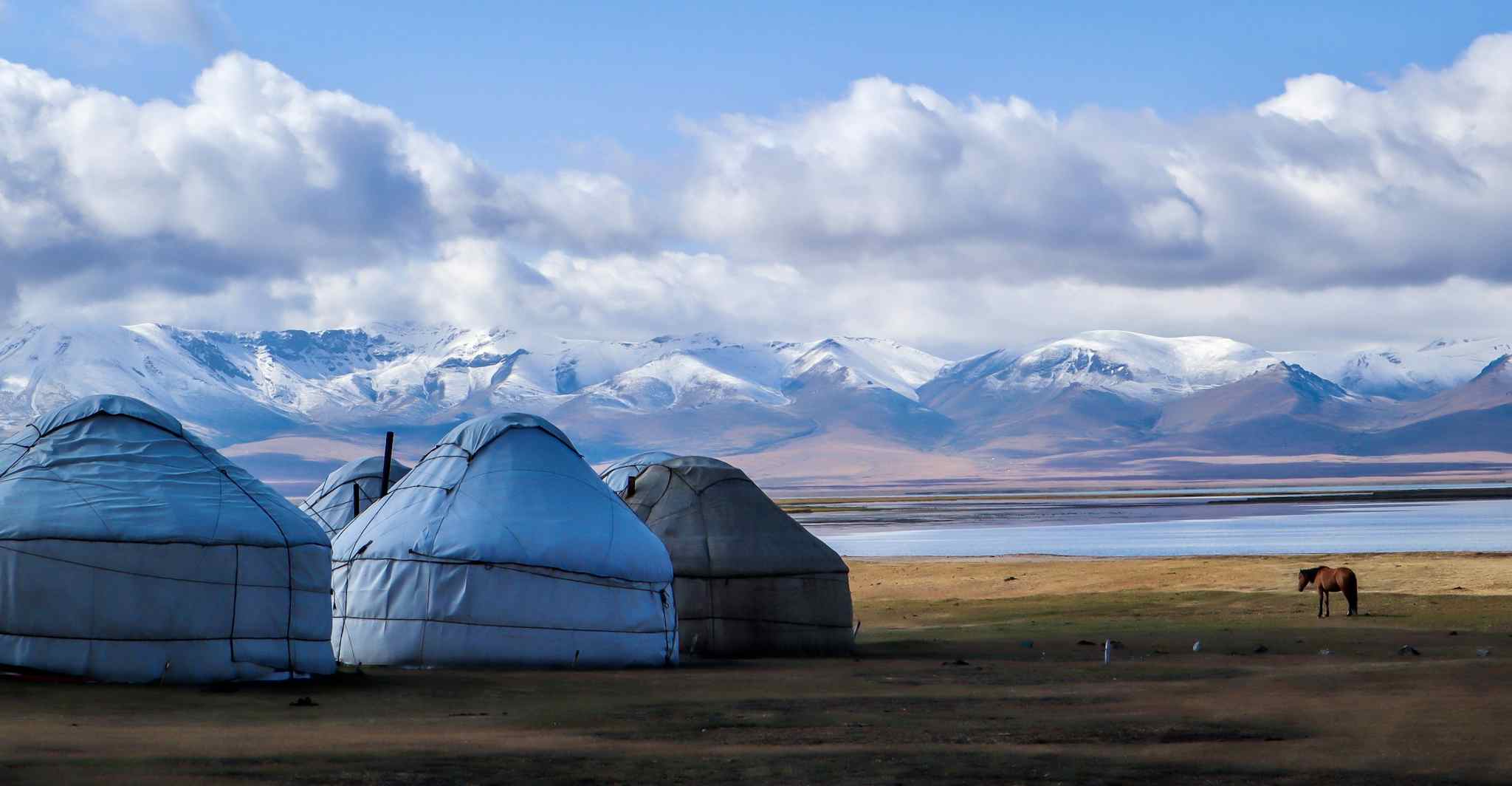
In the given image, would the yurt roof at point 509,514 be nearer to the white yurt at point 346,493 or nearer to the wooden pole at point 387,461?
the wooden pole at point 387,461

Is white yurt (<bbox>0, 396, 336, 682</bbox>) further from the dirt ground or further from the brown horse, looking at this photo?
the brown horse

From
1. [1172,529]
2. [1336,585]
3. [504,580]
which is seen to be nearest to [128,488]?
[504,580]

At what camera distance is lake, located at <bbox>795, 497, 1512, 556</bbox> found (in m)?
58.7

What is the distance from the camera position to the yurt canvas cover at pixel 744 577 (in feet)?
81.5

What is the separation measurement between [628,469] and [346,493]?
7.30 metres

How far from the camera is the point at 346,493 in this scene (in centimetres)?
3206

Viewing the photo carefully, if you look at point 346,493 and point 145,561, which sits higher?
point 346,493

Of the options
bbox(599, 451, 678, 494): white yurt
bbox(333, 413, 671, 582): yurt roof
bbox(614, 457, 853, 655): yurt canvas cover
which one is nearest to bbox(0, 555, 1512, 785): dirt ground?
bbox(614, 457, 853, 655): yurt canvas cover

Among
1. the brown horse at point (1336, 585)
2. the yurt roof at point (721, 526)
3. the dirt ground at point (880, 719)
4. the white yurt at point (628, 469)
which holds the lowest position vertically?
the dirt ground at point (880, 719)

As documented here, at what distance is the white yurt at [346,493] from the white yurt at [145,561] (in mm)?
10767

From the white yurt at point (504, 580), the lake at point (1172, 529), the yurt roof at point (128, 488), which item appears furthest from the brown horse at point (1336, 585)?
the lake at point (1172, 529)

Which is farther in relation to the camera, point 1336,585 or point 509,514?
point 1336,585

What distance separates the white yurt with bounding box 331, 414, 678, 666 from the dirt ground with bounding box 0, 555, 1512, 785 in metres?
0.65

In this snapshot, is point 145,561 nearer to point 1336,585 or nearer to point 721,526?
point 721,526
